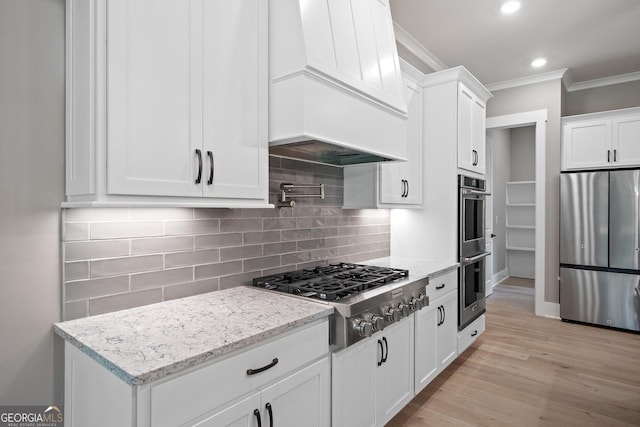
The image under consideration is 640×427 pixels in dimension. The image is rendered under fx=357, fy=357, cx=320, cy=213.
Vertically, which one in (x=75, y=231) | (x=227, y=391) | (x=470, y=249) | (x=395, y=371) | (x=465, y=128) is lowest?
(x=395, y=371)

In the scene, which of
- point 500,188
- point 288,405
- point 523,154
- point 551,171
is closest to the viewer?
point 288,405

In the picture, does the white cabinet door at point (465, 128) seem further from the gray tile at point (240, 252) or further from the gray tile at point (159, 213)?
the gray tile at point (159, 213)

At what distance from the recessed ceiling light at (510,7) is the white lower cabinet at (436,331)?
2.28 meters

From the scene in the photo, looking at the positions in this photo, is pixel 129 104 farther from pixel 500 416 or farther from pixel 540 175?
pixel 540 175

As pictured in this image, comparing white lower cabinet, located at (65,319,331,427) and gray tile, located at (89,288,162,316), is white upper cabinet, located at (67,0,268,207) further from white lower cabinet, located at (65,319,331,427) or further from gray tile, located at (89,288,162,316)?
white lower cabinet, located at (65,319,331,427)

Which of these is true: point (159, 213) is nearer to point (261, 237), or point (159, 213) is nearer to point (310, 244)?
point (261, 237)

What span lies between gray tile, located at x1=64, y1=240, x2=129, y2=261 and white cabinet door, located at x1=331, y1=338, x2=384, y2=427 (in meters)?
1.07

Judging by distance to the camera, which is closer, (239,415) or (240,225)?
(239,415)

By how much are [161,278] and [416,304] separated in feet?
4.85

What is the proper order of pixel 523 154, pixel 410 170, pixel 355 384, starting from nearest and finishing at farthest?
1. pixel 355 384
2. pixel 410 170
3. pixel 523 154

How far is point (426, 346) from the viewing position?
253 centimetres

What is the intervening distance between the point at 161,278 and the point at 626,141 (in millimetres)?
5004

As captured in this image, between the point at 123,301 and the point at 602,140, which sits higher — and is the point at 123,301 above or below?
below

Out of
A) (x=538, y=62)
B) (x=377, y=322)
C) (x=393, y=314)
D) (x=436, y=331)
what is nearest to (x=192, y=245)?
(x=377, y=322)
